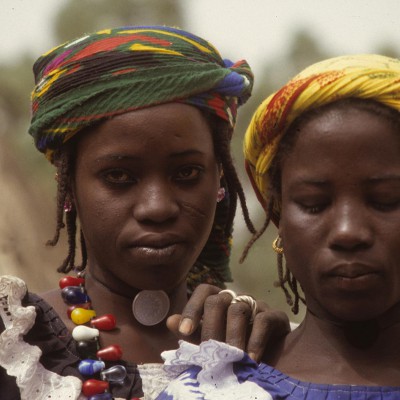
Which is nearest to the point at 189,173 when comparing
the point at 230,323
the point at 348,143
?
the point at 230,323

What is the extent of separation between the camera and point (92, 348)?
2.94 m

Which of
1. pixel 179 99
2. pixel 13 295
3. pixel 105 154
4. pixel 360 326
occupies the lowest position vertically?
pixel 13 295

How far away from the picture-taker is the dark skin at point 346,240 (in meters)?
2.16

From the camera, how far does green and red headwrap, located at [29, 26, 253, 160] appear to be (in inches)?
119

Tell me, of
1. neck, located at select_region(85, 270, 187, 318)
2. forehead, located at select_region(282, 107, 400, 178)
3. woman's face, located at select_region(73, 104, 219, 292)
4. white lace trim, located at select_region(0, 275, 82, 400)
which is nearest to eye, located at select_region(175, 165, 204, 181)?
woman's face, located at select_region(73, 104, 219, 292)

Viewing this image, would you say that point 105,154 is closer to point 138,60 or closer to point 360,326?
point 138,60

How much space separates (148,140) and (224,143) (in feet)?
1.44

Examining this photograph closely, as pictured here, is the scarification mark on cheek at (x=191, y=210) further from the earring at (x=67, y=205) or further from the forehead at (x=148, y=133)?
the earring at (x=67, y=205)

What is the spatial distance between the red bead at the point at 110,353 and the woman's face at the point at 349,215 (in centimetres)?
89

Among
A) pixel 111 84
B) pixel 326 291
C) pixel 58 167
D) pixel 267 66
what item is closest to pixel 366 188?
pixel 326 291

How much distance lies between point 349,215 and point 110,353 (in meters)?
1.11

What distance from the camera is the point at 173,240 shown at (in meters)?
2.97

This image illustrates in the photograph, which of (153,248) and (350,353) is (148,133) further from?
(350,353)

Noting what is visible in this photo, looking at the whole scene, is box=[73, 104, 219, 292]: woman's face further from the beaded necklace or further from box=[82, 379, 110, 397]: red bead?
box=[82, 379, 110, 397]: red bead
